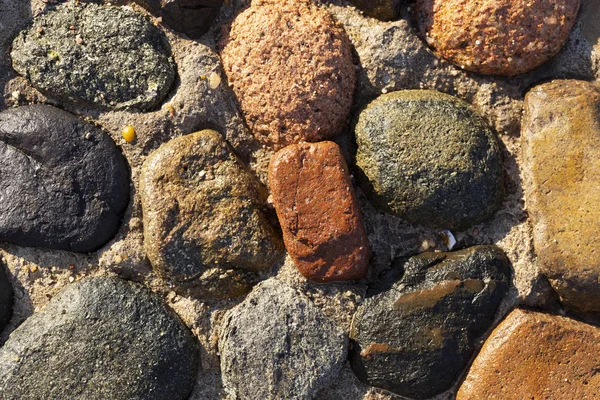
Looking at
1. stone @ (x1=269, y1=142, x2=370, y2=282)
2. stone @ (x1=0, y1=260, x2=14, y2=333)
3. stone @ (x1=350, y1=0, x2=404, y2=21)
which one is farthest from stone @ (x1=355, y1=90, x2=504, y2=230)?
stone @ (x1=0, y1=260, x2=14, y2=333)

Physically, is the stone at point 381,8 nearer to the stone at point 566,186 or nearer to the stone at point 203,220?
the stone at point 566,186

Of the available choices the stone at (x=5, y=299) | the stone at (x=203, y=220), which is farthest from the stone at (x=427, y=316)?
the stone at (x=5, y=299)

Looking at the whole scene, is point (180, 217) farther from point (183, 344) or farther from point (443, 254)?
point (443, 254)

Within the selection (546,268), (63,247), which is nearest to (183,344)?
(63,247)

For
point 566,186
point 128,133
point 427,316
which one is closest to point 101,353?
point 128,133

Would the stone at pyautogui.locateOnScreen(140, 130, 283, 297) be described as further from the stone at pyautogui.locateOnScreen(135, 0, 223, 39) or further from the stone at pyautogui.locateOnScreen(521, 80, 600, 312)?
the stone at pyautogui.locateOnScreen(521, 80, 600, 312)

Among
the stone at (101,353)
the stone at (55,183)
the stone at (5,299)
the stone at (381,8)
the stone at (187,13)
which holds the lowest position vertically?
the stone at (101,353)
